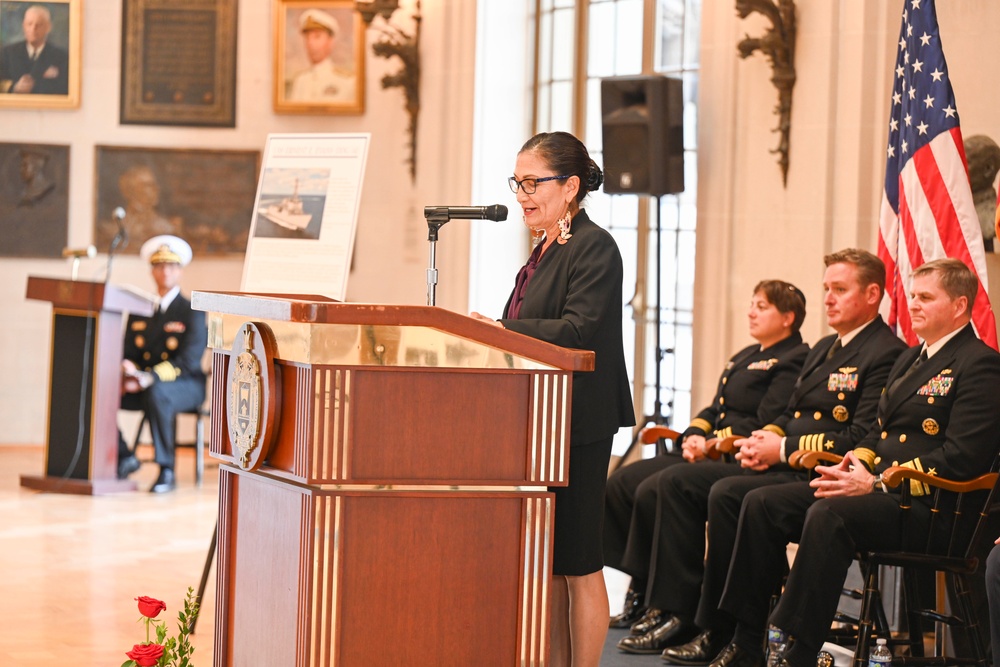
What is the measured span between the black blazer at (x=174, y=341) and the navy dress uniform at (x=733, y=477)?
184 inches

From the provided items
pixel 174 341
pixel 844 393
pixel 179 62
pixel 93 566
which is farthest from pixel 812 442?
pixel 179 62

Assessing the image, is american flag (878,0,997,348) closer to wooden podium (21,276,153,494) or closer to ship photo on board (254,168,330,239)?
ship photo on board (254,168,330,239)

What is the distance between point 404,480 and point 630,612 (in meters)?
2.71

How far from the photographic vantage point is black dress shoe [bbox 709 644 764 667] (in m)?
4.40

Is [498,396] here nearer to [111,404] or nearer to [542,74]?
[111,404]

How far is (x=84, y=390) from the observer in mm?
8227

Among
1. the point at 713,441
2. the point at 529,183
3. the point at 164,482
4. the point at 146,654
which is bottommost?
the point at 164,482

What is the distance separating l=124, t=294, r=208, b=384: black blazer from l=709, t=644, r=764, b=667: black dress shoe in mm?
5221

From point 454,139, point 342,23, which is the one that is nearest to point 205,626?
point 454,139

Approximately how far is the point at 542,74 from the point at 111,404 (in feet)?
11.5

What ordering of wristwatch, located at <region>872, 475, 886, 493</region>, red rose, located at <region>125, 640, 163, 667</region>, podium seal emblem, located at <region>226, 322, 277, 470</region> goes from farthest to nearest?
wristwatch, located at <region>872, 475, 886, 493</region> < red rose, located at <region>125, 640, 163, 667</region> < podium seal emblem, located at <region>226, 322, 277, 470</region>

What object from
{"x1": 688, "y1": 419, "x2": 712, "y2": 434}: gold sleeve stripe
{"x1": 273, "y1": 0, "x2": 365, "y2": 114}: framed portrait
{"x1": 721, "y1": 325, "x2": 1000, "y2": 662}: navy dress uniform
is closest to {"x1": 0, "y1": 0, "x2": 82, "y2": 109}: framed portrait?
{"x1": 273, "y1": 0, "x2": 365, "y2": 114}: framed portrait

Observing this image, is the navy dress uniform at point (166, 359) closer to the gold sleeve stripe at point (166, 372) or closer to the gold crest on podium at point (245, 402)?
the gold sleeve stripe at point (166, 372)

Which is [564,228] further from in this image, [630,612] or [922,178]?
[922,178]
